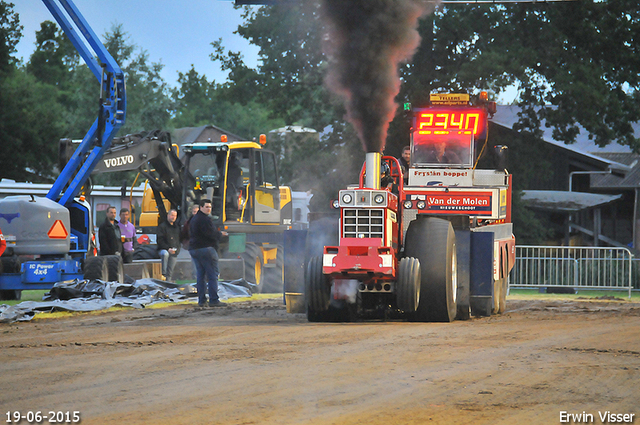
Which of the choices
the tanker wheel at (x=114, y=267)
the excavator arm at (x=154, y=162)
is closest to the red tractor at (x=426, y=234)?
the tanker wheel at (x=114, y=267)

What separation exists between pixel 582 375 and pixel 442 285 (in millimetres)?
4490

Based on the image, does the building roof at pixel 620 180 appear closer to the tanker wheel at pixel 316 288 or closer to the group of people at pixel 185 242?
the group of people at pixel 185 242

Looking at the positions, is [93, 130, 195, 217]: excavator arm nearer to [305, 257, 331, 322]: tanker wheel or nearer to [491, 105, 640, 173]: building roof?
[305, 257, 331, 322]: tanker wheel

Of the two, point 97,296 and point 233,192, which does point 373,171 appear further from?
point 233,192

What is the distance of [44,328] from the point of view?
12.3 meters

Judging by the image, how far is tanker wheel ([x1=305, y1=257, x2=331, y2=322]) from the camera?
12328mm

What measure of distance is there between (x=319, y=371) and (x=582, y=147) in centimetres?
3692

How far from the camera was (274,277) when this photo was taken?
23.2m

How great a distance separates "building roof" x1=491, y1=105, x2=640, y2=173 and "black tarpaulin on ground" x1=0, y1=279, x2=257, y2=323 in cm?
1675

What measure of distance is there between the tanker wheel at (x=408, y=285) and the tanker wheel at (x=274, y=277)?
11183mm

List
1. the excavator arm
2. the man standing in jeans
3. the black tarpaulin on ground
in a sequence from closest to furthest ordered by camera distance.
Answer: the black tarpaulin on ground → the man standing in jeans → the excavator arm

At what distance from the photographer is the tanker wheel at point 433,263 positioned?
12.3m

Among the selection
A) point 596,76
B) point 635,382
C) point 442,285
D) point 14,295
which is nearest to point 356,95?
point 442,285

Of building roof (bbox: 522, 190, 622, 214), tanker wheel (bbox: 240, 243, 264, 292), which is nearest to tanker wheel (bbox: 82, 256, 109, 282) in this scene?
tanker wheel (bbox: 240, 243, 264, 292)
